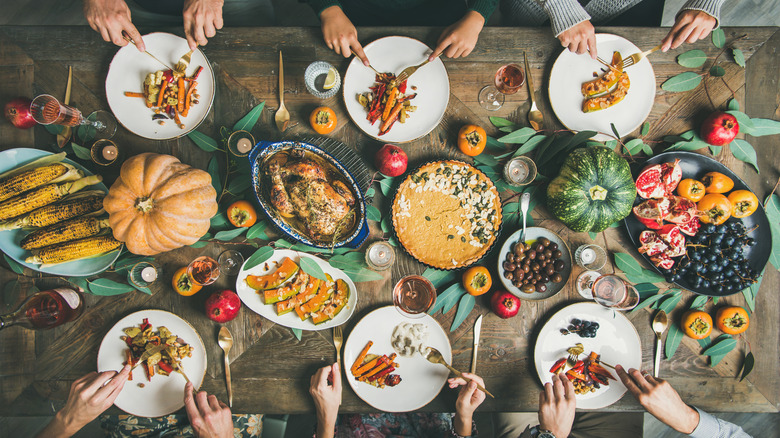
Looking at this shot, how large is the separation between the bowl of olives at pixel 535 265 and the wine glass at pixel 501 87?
683 millimetres

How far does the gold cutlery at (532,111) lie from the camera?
197 cm

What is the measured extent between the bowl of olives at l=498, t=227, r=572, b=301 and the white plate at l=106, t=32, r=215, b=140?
5.49ft

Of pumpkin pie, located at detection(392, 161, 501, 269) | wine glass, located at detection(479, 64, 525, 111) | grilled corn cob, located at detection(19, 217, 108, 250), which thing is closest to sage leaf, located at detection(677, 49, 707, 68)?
wine glass, located at detection(479, 64, 525, 111)

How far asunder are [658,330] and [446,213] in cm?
128

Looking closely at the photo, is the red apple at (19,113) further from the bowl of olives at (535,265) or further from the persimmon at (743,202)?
the persimmon at (743,202)

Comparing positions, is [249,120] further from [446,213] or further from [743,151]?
[743,151]

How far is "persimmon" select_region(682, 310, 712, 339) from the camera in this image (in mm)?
1947

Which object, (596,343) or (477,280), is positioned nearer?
(477,280)

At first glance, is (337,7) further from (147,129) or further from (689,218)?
(689,218)

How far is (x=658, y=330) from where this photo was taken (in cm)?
199

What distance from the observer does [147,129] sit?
1918 millimetres

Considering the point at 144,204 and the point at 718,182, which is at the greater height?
the point at 718,182

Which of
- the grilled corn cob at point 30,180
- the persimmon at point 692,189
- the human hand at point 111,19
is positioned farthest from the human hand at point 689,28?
the grilled corn cob at point 30,180

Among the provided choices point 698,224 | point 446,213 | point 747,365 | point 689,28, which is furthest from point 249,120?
point 747,365
